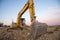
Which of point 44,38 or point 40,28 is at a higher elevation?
point 40,28

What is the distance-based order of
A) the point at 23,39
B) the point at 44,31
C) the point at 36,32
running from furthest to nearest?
the point at 23,39
the point at 44,31
the point at 36,32

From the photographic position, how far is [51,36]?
10.3 ft

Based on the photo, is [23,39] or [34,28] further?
[23,39]

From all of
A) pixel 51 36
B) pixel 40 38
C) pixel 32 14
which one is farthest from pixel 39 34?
pixel 32 14

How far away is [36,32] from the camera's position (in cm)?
289

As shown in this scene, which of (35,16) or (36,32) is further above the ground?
(35,16)

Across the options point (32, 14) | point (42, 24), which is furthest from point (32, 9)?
point (42, 24)

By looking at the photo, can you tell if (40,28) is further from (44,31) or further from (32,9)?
(32,9)

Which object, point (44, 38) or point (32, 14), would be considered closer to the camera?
point (44, 38)

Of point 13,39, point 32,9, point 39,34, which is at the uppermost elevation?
point 32,9

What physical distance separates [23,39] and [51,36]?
2.65 ft

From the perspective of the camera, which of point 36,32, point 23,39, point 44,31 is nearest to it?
point 36,32

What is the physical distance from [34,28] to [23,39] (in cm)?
62

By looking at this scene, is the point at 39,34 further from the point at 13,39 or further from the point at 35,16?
the point at 13,39
